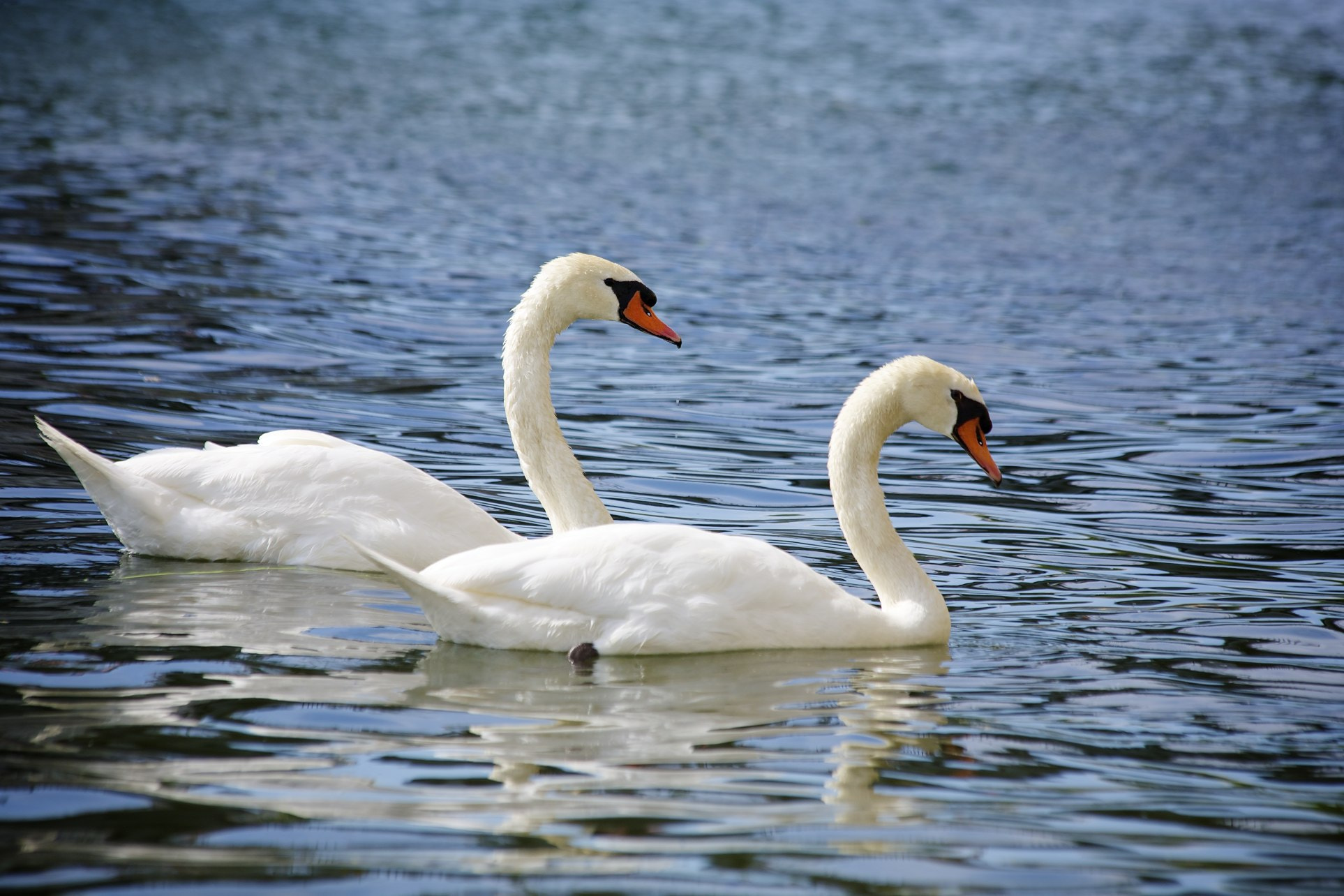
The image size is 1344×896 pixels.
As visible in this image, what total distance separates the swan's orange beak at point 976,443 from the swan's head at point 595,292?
4.79ft

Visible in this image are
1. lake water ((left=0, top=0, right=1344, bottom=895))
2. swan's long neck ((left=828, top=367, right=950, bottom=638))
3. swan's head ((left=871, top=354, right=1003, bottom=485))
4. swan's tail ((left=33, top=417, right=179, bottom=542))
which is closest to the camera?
lake water ((left=0, top=0, right=1344, bottom=895))

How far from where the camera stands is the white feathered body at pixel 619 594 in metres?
6.28

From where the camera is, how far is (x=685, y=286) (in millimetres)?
17797

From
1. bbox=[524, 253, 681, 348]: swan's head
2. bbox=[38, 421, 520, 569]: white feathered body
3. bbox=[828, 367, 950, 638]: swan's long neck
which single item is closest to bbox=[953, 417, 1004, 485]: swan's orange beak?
bbox=[828, 367, 950, 638]: swan's long neck

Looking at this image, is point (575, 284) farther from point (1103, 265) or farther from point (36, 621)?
point (1103, 265)

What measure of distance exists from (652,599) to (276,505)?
2.10m

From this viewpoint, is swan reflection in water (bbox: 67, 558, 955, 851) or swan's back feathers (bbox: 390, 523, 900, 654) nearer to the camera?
swan reflection in water (bbox: 67, 558, 955, 851)

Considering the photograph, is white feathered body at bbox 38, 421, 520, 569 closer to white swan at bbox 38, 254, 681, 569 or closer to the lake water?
white swan at bbox 38, 254, 681, 569

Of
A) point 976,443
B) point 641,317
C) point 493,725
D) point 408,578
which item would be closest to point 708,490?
point 641,317

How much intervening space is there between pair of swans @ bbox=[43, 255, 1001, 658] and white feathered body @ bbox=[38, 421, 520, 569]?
0.6 inches

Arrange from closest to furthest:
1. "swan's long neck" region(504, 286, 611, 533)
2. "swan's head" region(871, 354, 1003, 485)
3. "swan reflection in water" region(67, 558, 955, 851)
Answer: "swan reflection in water" region(67, 558, 955, 851)
"swan's head" region(871, 354, 1003, 485)
"swan's long neck" region(504, 286, 611, 533)

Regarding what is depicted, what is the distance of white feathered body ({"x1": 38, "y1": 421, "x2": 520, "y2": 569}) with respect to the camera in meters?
7.49

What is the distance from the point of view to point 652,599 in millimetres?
6305

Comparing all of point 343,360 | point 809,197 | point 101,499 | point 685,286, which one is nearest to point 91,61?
point 809,197
